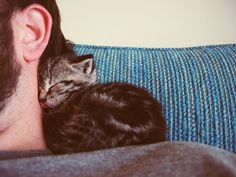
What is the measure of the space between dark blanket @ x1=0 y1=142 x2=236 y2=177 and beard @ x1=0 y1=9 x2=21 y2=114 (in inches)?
6.9

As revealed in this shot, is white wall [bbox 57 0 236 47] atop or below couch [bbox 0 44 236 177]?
atop

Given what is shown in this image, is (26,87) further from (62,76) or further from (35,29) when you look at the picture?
(62,76)

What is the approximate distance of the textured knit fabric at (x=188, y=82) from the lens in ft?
Result: 3.24

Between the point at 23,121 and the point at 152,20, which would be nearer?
the point at 23,121

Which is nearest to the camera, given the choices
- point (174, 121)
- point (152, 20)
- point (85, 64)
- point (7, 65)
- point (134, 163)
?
point (134, 163)

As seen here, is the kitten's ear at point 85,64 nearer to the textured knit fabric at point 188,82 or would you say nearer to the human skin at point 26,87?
the textured knit fabric at point 188,82

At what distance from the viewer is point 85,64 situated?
1.13 m

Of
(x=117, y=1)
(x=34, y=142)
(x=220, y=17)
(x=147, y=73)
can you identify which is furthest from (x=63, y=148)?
(x=220, y=17)

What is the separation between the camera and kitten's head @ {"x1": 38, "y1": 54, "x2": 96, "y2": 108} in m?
1.06

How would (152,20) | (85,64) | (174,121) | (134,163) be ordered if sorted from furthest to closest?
(152,20) → (85,64) → (174,121) → (134,163)

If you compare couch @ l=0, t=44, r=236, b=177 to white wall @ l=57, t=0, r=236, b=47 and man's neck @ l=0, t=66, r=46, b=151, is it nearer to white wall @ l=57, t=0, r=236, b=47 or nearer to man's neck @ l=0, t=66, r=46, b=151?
man's neck @ l=0, t=66, r=46, b=151

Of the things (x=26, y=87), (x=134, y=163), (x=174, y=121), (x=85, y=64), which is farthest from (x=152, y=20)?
(x=134, y=163)

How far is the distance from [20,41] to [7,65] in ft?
0.22

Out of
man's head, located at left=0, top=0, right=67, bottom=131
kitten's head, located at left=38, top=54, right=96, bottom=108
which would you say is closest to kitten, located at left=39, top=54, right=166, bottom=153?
kitten's head, located at left=38, top=54, right=96, bottom=108
